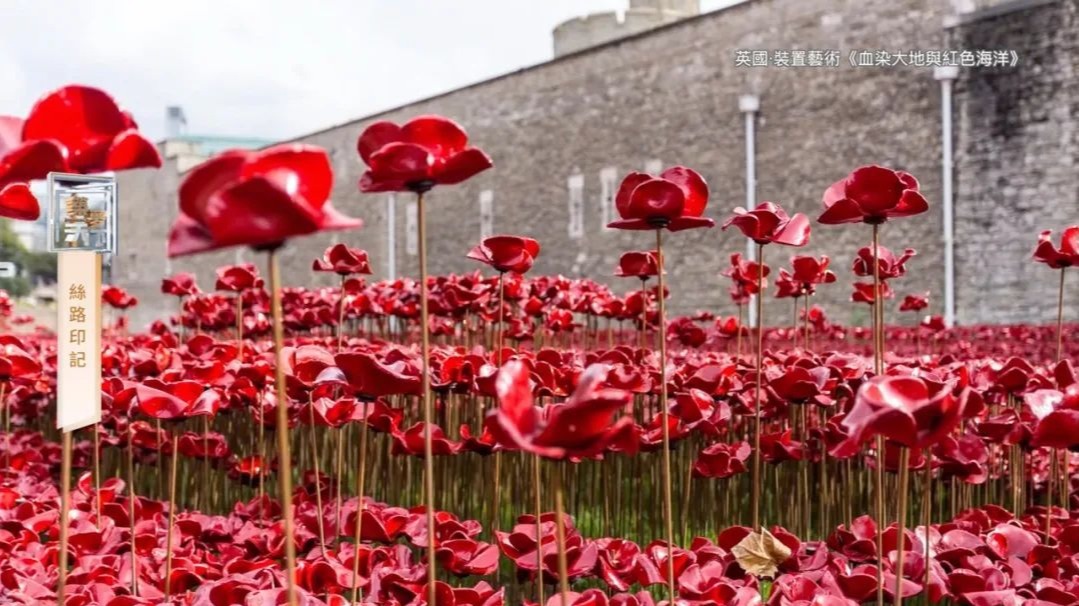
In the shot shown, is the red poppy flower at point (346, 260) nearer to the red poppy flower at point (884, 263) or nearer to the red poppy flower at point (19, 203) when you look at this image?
the red poppy flower at point (884, 263)

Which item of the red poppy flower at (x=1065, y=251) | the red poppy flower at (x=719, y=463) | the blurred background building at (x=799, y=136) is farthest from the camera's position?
the blurred background building at (x=799, y=136)

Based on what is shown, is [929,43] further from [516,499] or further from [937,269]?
[516,499]

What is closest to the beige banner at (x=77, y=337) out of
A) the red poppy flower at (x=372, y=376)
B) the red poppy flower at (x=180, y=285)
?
the red poppy flower at (x=372, y=376)

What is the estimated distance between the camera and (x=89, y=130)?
1.21 metres

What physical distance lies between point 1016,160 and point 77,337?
12236mm

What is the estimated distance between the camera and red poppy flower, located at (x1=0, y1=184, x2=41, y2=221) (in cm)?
142

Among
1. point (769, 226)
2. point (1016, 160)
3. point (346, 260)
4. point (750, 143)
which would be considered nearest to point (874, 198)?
point (769, 226)

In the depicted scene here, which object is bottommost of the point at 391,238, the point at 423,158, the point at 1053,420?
the point at 1053,420

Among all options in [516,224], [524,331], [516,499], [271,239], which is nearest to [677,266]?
[516,224]

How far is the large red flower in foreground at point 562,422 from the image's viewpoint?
972 millimetres

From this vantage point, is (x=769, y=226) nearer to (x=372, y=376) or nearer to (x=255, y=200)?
(x=372, y=376)

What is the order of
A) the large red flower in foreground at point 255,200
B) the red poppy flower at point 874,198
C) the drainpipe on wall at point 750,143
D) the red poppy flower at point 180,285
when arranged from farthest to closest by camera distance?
the drainpipe on wall at point 750,143
the red poppy flower at point 180,285
the red poppy flower at point 874,198
the large red flower in foreground at point 255,200

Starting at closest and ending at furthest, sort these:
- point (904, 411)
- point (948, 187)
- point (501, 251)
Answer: point (904, 411), point (501, 251), point (948, 187)

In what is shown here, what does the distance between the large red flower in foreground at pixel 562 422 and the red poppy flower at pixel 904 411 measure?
265 mm
